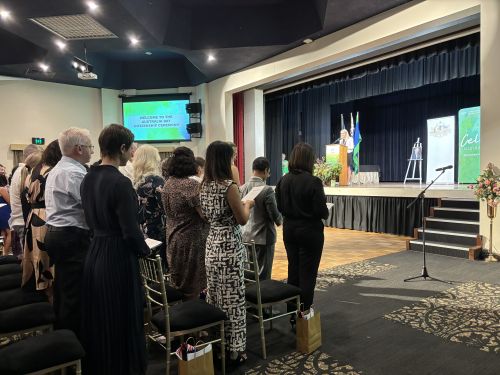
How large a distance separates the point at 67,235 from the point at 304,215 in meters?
1.43

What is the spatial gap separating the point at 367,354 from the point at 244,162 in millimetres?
7639

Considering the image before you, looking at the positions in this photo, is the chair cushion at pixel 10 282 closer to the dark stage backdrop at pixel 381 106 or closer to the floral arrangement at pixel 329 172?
the floral arrangement at pixel 329 172

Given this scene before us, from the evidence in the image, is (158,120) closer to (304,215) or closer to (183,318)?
(304,215)

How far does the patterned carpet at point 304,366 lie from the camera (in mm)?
2117

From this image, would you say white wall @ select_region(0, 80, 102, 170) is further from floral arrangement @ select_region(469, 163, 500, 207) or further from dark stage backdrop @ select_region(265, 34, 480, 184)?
floral arrangement @ select_region(469, 163, 500, 207)

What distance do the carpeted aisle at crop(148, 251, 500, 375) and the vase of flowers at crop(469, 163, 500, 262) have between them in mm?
752

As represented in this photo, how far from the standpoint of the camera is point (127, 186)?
1.64 m

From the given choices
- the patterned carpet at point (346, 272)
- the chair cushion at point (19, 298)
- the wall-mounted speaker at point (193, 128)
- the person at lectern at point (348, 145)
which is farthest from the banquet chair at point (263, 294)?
the wall-mounted speaker at point (193, 128)

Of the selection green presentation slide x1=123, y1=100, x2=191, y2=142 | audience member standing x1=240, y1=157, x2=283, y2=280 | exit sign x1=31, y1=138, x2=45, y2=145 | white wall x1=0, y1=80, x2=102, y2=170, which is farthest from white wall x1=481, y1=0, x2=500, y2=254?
exit sign x1=31, y1=138, x2=45, y2=145

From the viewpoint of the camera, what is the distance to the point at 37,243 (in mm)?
2047

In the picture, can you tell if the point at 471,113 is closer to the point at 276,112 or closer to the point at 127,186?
the point at 276,112

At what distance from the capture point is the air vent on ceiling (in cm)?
579

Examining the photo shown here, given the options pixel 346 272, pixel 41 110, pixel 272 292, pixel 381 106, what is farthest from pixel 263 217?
pixel 381 106

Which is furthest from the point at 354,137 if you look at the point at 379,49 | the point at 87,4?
the point at 87,4
